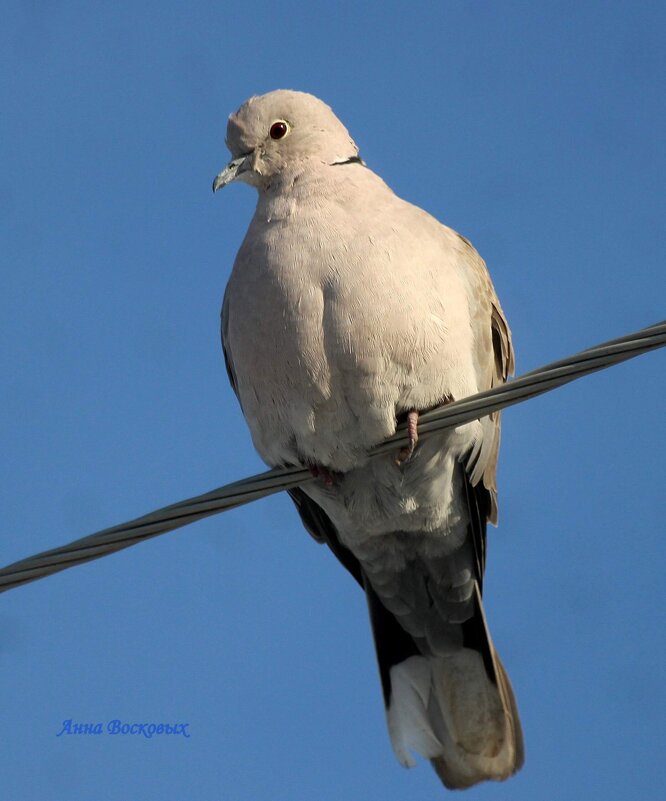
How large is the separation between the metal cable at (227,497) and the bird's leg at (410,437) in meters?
0.57

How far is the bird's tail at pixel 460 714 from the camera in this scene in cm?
495

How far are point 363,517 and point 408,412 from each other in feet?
1.84

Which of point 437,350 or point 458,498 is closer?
point 437,350

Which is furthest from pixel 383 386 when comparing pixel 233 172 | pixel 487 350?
pixel 233 172

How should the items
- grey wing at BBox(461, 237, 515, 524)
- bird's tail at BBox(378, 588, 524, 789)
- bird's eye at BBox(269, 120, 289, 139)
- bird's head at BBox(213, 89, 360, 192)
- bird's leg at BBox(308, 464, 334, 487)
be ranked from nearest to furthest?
bird's leg at BBox(308, 464, 334, 487), grey wing at BBox(461, 237, 515, 524), bird's tail at BBox(378, 588, 524, 789), bird's head at BBox(213, 89, 360, 192), bird's eye at BBox(269, 120, 289, 139)

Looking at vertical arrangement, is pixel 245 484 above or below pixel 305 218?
below

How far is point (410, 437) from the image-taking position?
422cm

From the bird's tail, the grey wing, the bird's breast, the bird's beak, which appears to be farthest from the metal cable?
the bird's beak

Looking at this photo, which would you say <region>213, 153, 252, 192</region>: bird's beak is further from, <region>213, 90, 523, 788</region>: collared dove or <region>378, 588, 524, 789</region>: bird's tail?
<region>378, 588, 524, 789</region>: bird's tail

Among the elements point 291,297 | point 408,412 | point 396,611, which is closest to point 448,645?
point 396,611

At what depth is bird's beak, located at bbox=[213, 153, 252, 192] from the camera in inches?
204

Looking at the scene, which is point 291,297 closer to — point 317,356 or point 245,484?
point 317,356

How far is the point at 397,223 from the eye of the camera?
178 inches

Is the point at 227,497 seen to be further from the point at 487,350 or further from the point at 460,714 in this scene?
the point at 460,714
